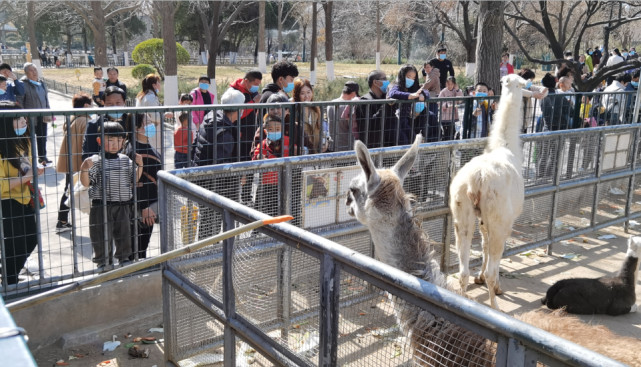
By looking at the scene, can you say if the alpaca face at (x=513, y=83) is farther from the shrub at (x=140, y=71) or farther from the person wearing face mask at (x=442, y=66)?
the shrub at (x=140, y=71)

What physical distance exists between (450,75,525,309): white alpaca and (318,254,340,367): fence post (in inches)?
132

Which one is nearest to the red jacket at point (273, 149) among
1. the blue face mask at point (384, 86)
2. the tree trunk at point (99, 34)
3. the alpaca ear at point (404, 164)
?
the alpaca ear at point (404, 164)

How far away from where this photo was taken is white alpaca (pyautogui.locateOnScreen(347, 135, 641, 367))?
8.16ft

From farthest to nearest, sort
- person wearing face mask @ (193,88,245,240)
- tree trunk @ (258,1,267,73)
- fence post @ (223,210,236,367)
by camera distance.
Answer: tree trunk @ (258,1,267,73) < person wearing face mask @ (193,88,245,240) < fence post @ (223,210,236,367)

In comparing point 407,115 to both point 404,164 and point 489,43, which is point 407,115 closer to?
point 404,164

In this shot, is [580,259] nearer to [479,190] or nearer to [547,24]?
[479,190]

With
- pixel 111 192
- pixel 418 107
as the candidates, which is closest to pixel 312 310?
pixel 111 192

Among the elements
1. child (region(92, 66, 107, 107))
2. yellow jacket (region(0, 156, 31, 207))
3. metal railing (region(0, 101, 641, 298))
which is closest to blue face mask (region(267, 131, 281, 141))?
metal railing (region(0, 101, 641, 298))

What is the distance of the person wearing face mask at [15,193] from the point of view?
172 inches

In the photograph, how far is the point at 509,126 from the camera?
19.9 ft

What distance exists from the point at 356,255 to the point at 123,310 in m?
3.67

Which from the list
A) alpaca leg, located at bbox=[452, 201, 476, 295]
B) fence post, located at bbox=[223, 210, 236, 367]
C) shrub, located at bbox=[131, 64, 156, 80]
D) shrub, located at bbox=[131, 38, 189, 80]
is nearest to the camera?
fence post, located at bbox=[223, 210, 236, 367]

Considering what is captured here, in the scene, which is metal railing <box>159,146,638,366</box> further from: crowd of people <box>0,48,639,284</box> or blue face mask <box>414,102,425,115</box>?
blue face mask <box>414,102,425,115</box>

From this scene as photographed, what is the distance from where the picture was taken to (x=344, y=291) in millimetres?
2816
